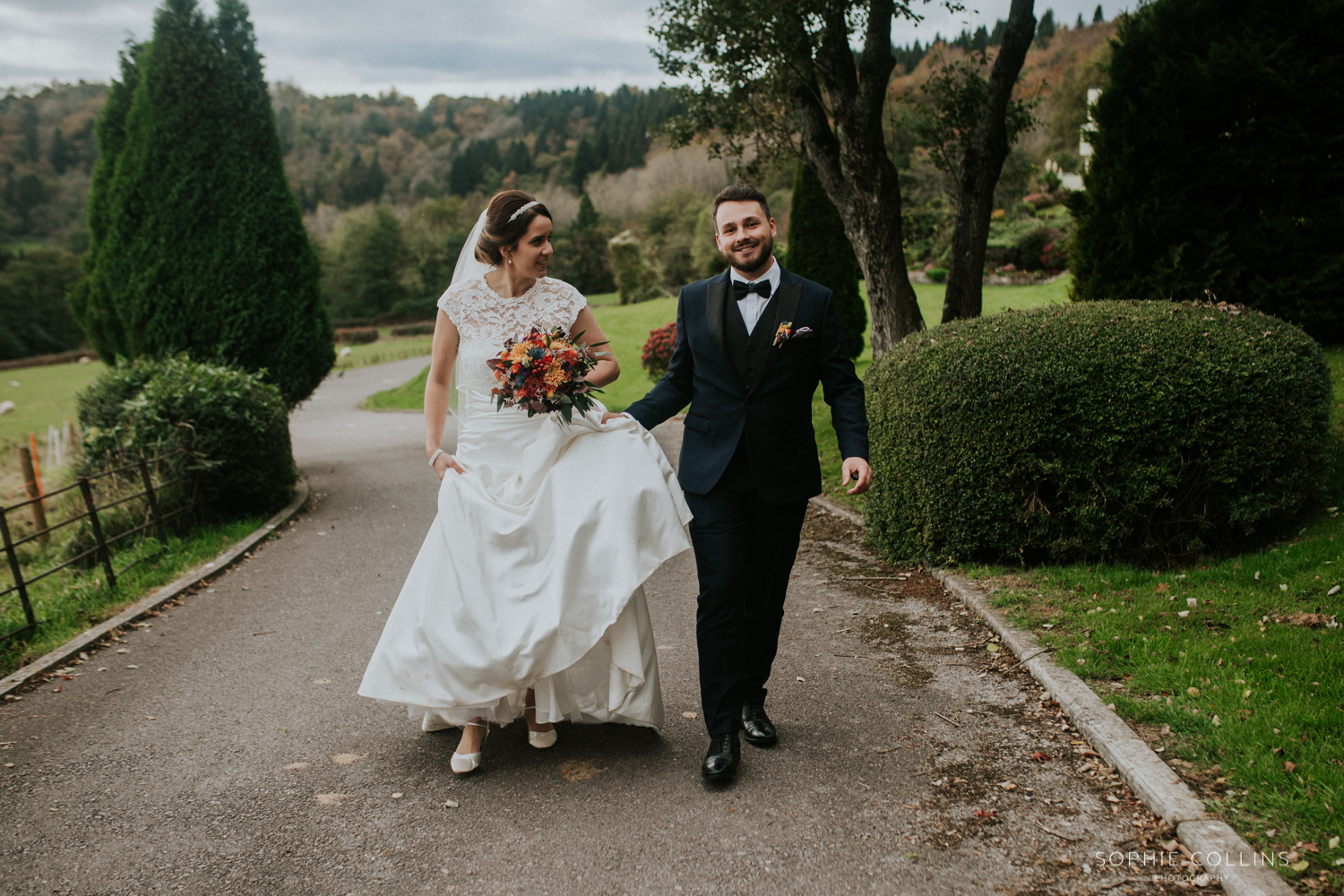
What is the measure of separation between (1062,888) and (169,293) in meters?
13.2

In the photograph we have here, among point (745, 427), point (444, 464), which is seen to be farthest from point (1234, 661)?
point (444, 464)

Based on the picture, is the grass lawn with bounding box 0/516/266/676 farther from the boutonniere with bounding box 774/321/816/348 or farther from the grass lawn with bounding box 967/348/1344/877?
the grass lawn with bounding box 967/348/1344/877

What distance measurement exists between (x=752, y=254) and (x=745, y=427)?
0.73 metres

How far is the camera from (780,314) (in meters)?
3.68

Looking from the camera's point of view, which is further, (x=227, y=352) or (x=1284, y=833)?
(x=227, y=352)

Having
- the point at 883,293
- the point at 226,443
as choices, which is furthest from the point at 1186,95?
the point at 226,443

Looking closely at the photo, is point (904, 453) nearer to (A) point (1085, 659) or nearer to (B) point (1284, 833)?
(A) point (1085, 659)

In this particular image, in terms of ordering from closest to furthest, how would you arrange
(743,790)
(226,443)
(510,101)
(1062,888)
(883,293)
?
1. (1062,888)
2. (743,790)
3. (226,443)
4. (883,293)
5. (510,101)

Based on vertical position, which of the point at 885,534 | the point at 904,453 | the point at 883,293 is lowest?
the point at 885,534

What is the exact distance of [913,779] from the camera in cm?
352

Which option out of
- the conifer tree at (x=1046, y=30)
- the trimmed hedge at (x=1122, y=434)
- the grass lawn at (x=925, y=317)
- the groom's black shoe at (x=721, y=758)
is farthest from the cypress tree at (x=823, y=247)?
the conifer tree at (x=1046, y=30)

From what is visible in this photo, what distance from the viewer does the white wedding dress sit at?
3.57 meters

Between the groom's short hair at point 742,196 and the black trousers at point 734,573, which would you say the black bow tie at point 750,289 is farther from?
the black trousers at point 734,573

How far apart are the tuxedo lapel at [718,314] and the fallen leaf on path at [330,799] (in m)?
2.38
